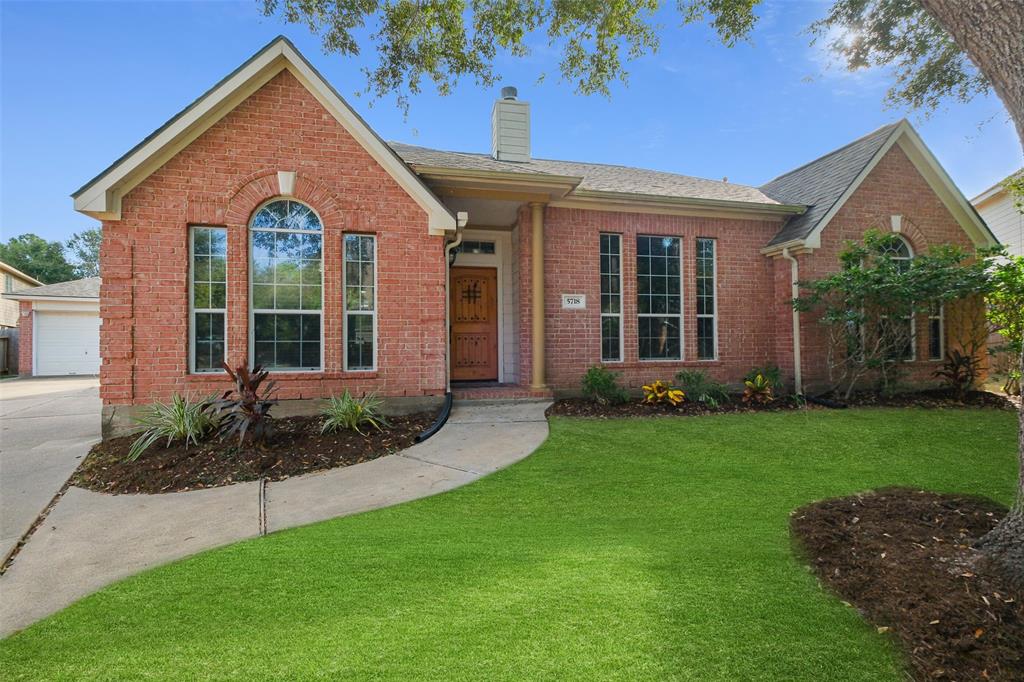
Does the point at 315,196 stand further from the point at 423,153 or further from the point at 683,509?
the point at 683,509

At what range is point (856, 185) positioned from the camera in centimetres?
960

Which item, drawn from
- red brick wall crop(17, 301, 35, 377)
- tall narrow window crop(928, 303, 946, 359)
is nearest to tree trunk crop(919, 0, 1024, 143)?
tall narrow window crop(928, 303, 946, 359)

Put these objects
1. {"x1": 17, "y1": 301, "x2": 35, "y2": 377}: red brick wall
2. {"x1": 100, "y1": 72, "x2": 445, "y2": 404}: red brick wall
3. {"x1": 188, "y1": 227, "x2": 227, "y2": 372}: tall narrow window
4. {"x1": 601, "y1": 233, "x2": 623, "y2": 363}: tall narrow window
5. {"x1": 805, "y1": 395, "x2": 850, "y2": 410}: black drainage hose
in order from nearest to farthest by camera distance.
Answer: {"x1": 100, "y1": 72, "x2": 445, "y2": 404}: red brick wall
{"x1": 188, "y1": 227, "x2": 227, "y2": 372}: tall narrow window
{"x1": 805, "y1": 395, "x2": 850, "y2": 410}: black drainage hose
{"x1": 601, "y1": 233, "x2": 623, "y2": 363}: tall narrow window
{"x1": 17, "y1": 301, "x2": 35, "y2": 377}: red brick wall

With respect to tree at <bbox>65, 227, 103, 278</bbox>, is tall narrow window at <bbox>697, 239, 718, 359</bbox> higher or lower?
lower

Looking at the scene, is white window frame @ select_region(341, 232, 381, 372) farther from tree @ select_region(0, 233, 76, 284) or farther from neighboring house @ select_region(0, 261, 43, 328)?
Answer: tree @ select_region(0, 233, 76, 284)

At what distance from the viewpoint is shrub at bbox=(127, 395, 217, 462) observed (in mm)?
5820

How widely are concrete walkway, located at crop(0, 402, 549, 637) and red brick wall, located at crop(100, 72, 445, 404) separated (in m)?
2.00

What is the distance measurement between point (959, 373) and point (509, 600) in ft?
37.5

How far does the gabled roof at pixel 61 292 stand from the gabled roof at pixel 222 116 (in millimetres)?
18331

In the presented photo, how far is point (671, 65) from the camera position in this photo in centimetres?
810

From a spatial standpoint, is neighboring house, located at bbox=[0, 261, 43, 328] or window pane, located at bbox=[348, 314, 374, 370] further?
neighboring house, located at bbox=[0, 261, 43, 328]

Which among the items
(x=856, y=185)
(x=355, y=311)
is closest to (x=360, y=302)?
(x=355, y=311)

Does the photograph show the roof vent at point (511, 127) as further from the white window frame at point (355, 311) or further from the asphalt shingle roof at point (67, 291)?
the asphalt shingle roof at point (67, 291)

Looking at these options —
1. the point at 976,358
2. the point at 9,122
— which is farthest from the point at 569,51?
the point at 976,358
